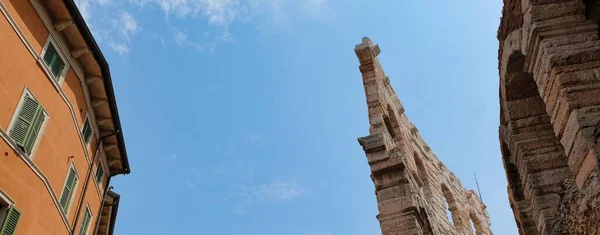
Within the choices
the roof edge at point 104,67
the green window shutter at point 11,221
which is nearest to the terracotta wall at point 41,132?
the green window shutter at point 11,221

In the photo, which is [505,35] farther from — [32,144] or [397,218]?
[32,144]

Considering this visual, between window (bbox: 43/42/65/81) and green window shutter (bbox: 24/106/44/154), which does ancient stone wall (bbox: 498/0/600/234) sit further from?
window (bbox: 43/42/65/81)

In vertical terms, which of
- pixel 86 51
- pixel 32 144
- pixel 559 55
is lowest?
pixel 559 55

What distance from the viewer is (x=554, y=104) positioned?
4.01 metres

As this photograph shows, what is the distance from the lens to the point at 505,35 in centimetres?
529

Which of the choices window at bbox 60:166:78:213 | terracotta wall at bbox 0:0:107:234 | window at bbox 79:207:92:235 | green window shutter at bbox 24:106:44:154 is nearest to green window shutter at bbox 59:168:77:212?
window at bbox 60:166:78:213

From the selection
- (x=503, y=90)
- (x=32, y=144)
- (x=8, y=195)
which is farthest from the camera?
(x=32, y=144)

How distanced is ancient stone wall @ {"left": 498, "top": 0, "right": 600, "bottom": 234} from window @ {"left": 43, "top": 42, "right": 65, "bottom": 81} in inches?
310

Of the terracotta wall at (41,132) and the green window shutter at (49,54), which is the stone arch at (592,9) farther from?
the green window shutter at (49,54)

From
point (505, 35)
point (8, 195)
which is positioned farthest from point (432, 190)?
point (8, 195)

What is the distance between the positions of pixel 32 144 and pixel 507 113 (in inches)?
297

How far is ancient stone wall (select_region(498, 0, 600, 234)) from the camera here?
3.64m

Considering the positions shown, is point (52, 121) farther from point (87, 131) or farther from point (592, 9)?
point (592, 9)

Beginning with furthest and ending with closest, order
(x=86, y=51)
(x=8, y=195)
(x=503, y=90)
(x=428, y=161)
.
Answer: (x=428, y=161)
(x=86, y=51)
(x=8, y=195)
(x=503, y=90)
